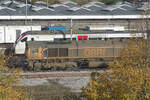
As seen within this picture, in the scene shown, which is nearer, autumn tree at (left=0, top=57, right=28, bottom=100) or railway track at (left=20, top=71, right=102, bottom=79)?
autumn tree at (left=0, top=57, right=28, bottom=100)

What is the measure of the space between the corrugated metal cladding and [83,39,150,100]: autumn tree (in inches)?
437

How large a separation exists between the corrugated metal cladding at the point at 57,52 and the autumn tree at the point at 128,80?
11.1 meters

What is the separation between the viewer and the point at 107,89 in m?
9.20

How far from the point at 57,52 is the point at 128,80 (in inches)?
497

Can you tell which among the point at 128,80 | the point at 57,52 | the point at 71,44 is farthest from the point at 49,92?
the point at 128,80

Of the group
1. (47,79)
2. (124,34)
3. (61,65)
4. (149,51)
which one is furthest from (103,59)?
(149,51)

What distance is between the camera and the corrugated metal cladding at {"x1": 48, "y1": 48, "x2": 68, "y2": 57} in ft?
68.4

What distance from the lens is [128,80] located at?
854 centimetres

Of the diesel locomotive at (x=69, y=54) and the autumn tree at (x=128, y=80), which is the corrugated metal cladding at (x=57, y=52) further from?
the autumn tree at (x=128, y=80)

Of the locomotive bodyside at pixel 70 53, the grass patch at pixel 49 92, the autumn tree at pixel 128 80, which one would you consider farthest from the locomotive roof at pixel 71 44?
the autumn tree at pixel 128 80

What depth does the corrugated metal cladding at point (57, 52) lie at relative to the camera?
20.9 meters

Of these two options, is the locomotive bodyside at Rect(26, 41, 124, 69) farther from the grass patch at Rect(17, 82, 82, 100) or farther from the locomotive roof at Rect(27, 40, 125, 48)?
the grass patch at Rect(17, 82, 82, 100)

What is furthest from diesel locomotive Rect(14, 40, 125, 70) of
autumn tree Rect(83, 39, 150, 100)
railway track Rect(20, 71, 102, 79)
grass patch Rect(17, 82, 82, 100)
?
autumn tree Rect(83, 39, 150, 100)

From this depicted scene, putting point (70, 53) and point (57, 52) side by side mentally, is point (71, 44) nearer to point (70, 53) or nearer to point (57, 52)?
point (70, 53)
